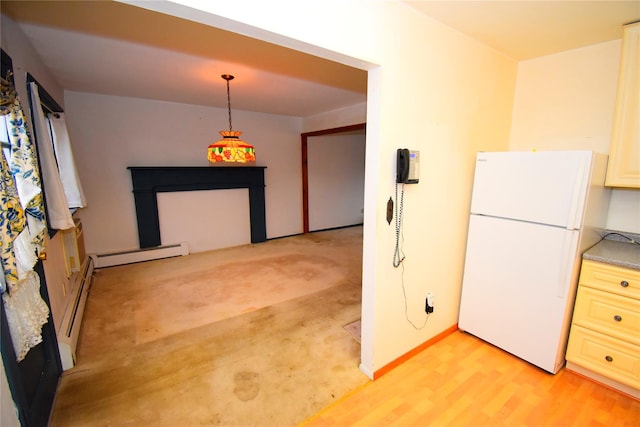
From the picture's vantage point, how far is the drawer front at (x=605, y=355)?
1747mm

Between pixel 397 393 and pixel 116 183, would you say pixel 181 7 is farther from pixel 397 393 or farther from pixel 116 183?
pixel 116 183

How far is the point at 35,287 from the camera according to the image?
4.90 feet

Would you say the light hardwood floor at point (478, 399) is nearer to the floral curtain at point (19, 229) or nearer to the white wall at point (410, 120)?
the white wall at point (410, 120)

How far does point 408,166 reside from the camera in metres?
1.72

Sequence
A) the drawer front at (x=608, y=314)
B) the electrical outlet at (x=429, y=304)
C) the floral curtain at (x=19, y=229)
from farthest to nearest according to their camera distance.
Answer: the electrical outlet at (x=429, y=304)
the drawer front at (x=608, y=314)
the floral curtain at (x=19, y=229)

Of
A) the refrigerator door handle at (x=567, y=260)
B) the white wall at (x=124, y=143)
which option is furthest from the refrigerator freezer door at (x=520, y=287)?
the white wall at (x=124, y=143)

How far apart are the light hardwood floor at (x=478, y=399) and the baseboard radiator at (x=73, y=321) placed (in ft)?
5.99

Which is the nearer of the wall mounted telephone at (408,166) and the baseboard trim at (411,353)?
the wall mounted telephone at (408,166)

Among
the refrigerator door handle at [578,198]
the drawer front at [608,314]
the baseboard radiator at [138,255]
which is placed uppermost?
the refrigerator door handle at [578,198]

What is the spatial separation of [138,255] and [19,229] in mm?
3310

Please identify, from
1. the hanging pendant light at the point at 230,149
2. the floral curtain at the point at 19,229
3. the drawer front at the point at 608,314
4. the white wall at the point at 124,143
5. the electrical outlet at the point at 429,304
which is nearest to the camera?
the floral curtain at the point at 19,229

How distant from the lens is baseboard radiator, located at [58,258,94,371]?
2.00m

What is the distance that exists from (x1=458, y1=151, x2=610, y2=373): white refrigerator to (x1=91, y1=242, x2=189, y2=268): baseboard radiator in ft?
13.8

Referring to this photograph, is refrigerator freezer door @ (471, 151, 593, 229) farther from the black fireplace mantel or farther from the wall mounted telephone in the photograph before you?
the black fireplace mantel
